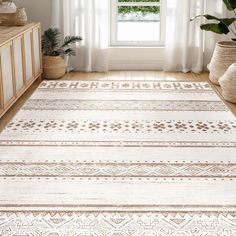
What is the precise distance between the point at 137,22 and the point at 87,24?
76 centimetres

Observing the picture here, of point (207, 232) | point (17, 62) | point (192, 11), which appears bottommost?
point (207, 232)

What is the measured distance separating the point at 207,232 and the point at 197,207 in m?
0.23

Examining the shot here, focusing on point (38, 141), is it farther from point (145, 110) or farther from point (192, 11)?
point (192, 11)

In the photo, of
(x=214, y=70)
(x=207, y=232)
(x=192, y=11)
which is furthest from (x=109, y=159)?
(x=192, y=11)

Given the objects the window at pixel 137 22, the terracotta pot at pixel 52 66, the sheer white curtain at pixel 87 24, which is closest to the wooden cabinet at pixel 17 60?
the terracotta pot at pixel 52 66

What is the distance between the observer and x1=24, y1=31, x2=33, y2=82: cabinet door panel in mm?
4148

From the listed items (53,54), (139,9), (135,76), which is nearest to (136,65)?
(135,76)

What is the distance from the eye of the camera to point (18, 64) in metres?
3.89

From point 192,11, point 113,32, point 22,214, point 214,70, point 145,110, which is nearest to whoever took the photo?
point 22,214

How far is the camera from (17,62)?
3.86 m

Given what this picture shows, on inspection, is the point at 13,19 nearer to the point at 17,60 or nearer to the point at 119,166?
the point at 17,60

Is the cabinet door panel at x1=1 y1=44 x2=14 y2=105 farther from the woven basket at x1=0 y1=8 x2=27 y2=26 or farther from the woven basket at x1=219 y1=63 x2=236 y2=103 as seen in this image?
the woven basket at x1=219 y1=63 x2=236 y2=103

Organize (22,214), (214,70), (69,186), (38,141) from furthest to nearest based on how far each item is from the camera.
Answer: (214,70) < (38,141) < (69,186) < (22,214)

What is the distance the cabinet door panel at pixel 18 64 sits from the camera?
3.79 metres
